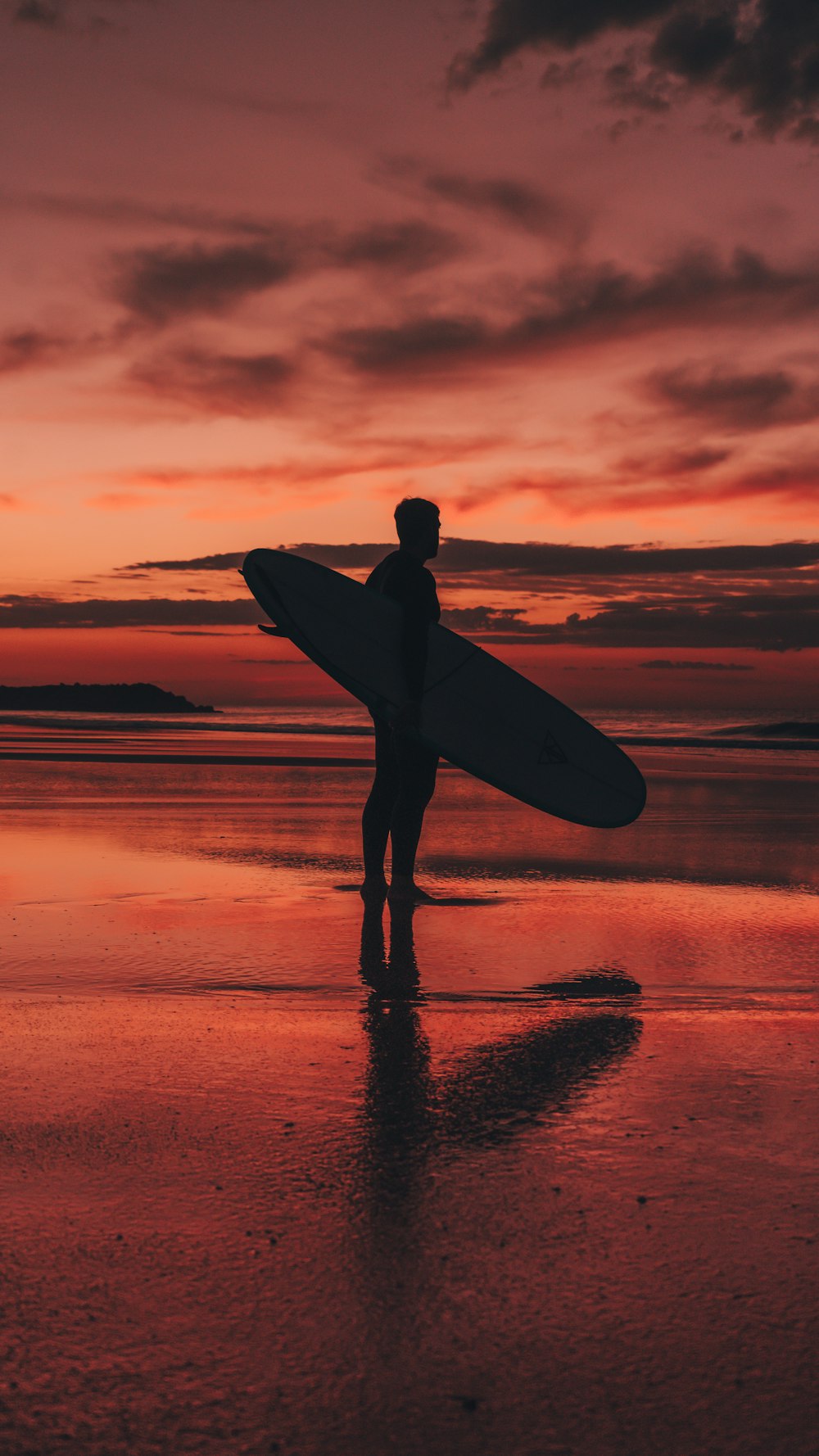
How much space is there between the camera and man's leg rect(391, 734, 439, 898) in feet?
20.6

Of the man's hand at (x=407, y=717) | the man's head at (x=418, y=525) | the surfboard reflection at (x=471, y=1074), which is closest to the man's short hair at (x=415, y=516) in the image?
the man's head at (x=418, y=525)

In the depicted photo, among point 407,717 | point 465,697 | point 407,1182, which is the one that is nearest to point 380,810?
point 407,717

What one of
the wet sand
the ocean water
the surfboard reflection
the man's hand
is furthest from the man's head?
the ocean water

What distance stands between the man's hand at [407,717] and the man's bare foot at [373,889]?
2.48 ft

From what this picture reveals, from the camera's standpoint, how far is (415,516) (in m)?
6.46

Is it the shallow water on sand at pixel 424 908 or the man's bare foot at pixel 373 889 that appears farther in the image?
the man's bare foot at pixel 373 889

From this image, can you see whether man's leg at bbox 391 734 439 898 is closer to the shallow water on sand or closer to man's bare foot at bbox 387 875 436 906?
man's bare foot at bbox 387 875 436 906

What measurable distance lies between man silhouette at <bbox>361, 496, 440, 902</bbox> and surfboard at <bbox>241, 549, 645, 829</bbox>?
24 cm

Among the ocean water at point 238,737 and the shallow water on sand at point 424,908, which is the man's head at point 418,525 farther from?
the ocean water at point 238,737

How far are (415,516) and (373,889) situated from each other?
194 cm

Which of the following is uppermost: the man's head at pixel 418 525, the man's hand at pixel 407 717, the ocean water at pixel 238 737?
the man's head at pixel 418 525

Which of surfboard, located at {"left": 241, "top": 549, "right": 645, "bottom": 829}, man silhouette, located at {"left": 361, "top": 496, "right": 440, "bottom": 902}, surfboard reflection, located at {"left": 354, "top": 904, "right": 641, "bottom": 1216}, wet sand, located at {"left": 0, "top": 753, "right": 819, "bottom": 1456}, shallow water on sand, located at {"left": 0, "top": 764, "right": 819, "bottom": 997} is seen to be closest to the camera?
wet sand, located at {"left": 0, "top": 753, "right": 819, "bottom": 1456}

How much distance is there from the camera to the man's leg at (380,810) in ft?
20.5

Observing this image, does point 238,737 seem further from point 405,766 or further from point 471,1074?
point 471,1074
